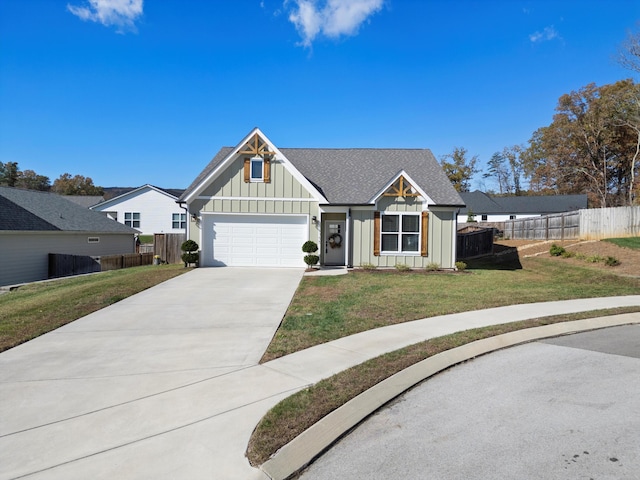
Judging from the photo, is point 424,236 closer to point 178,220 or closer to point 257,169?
point 257,169

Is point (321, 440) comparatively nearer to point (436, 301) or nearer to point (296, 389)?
point (296, 389)

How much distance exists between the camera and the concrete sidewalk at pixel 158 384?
337 cm

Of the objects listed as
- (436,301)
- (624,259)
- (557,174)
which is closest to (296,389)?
(436,301)

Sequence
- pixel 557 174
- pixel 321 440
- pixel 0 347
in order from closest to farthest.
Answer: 1. pixel 321 440
2. pixel 0 347
3. pixel 557 174

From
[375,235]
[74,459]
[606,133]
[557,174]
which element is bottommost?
[74,459]

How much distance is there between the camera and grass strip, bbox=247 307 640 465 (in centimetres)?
359

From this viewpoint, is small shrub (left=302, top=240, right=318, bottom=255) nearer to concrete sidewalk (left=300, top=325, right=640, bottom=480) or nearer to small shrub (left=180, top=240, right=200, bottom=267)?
small shrub (left=180, top=240, right=200, bottom=267)

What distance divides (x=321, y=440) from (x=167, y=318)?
19.5 feet

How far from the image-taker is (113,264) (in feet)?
75.7

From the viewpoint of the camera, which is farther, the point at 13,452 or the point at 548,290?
the point at 548,290

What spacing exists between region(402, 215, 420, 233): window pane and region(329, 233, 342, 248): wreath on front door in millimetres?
3018

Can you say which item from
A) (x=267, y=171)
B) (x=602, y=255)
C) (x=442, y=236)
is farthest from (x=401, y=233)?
(x=602, y=255)

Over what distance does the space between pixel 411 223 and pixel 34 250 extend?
66.8 ft

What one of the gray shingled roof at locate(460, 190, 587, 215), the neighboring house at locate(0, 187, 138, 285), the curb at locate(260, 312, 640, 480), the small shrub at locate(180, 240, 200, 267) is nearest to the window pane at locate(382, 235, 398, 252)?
the small shrub at locate(180, 240, 200, 267)
